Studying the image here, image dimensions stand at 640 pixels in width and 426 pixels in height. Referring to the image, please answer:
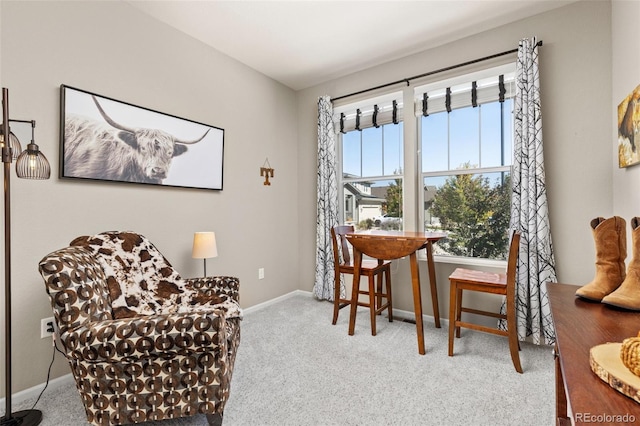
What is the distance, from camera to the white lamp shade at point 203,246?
2.40m

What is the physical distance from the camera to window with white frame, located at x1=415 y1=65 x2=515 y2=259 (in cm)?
262

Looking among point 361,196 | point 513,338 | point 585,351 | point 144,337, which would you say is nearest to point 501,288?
point 513,338

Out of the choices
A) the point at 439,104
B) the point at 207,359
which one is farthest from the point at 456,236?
the point at 207,359

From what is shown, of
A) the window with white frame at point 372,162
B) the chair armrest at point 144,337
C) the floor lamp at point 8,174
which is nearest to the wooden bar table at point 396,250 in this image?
the window with white frame at point 372,162

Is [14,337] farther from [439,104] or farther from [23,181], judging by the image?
[439,104]

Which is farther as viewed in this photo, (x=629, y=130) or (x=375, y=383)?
(x=375, y=383)

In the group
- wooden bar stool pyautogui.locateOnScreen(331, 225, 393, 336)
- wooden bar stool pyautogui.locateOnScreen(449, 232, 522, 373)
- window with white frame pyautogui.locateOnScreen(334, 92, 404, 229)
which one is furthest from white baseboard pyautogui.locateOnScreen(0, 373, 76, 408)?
window with white frame pyautogui.locateOnScreen(334, 92, 404, 229)

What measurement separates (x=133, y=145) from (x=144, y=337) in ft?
5.10

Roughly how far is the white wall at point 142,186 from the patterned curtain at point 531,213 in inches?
93.1

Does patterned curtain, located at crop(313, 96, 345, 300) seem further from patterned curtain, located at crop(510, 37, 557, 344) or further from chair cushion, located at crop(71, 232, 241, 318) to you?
patterned curtain, located at crop(510, 37, 557, 344)

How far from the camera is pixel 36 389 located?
1.77 meters

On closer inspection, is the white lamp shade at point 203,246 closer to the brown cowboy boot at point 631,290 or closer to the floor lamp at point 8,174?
the floor lamp at point 8,174

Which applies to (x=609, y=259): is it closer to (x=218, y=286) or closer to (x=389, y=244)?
(x=389, y=244)

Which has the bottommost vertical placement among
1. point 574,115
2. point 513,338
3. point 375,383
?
point 375,383
